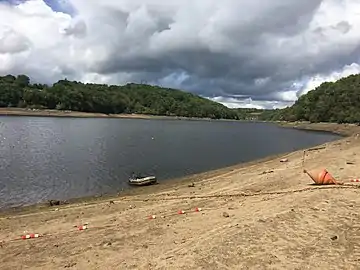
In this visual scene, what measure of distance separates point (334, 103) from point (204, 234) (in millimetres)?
159143

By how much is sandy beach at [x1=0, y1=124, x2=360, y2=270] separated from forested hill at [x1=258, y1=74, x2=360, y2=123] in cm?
13147

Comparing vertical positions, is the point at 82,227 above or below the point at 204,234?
below

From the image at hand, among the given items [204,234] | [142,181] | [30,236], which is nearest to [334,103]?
[142,181]

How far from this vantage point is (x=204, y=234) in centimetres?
1202

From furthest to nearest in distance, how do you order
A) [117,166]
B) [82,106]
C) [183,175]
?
[82,106]
[117,166]
[183,175]

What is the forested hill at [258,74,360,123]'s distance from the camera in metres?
148

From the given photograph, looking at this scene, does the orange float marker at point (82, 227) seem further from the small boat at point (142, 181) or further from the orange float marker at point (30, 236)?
the small boat at point (142, 181)

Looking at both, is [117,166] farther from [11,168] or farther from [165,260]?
[165,260]

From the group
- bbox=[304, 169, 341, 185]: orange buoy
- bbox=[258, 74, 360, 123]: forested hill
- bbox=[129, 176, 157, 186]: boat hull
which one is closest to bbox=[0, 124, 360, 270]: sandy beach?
bbox=[304, 169, 341, 185]: orange buoy

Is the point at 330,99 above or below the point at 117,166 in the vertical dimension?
above

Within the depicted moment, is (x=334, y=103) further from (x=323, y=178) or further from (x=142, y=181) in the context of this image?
(x=323, y=178)

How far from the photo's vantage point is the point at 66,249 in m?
12.0

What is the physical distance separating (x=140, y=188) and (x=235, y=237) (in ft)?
55.2

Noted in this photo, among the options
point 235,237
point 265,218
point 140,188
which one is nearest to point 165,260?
point 235,237
